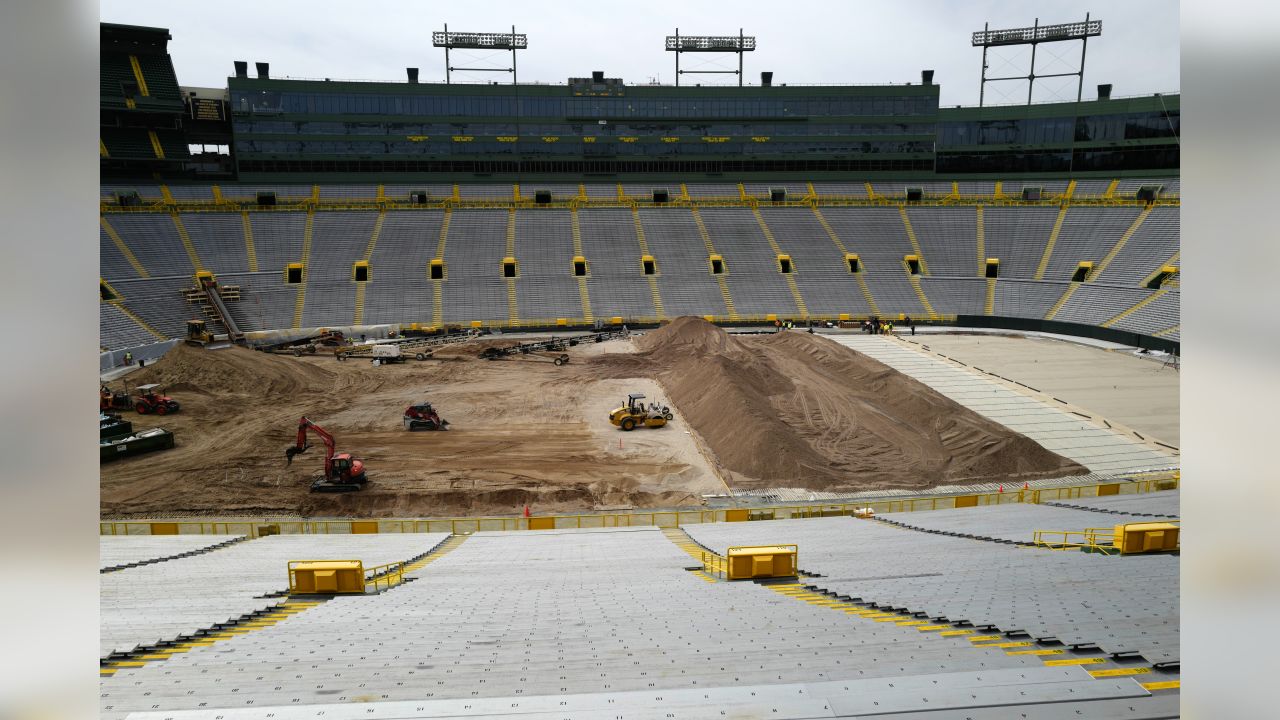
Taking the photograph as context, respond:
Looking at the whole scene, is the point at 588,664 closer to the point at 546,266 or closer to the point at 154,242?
the point at 546,266

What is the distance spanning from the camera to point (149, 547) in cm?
1541

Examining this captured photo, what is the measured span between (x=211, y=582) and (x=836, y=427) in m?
20.2

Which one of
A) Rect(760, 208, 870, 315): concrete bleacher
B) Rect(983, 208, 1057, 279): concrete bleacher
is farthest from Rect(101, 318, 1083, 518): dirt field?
Rect(983, 208, 1057, 279): concrete bleacher

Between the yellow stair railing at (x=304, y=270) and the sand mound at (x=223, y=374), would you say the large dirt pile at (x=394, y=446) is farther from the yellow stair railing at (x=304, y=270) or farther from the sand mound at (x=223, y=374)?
the yellow stair railing at (x=304, y=270)

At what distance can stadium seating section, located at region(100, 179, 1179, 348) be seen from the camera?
46.8m

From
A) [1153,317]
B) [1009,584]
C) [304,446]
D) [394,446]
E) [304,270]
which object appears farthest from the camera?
[304,270]

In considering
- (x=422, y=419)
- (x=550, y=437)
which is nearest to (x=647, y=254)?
(x=550, y=437)

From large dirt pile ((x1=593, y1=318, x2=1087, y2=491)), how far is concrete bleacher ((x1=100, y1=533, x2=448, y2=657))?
11.1 meters

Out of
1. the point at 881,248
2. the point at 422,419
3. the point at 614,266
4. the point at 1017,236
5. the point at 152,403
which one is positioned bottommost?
the point at 422,419

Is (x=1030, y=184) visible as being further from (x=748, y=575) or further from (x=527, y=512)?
(x=748, y=575)

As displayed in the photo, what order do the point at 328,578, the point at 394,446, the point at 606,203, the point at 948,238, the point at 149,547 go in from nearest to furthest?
the point at 328,578, the point at 149,547, the point at 394,446, the point at 948,238, the point at 606,203

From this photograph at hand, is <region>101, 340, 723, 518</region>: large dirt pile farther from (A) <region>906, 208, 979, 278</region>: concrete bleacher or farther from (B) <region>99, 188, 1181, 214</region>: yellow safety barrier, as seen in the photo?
(A) <region>906, 208, 979, 278</region>: concrete bleacher

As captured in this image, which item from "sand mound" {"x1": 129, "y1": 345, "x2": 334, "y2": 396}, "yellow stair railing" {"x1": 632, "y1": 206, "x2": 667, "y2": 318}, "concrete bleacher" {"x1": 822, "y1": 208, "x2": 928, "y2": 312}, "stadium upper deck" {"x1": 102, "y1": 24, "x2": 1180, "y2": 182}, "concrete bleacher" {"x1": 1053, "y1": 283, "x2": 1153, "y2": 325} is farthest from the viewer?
"stadium upper deck" {"x1": 102, "y1": 24, "x2": 1180, "y2": 182}

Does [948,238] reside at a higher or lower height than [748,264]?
higher
